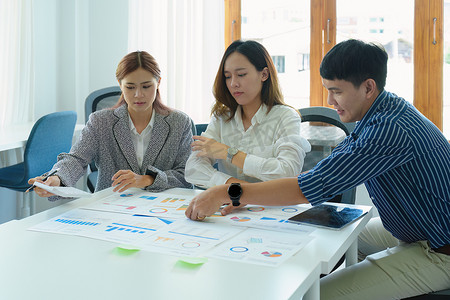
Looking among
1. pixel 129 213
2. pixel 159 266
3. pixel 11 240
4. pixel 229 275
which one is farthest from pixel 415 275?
pixel 11 240

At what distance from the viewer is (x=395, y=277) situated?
1.36 m

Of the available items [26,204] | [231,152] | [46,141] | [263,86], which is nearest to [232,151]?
[231,152]

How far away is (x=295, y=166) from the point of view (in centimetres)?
191

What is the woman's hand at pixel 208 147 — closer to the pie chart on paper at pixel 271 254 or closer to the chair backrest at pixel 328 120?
the chair backrest at pixel 328 120

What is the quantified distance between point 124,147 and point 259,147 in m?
0.56

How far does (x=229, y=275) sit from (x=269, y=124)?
1.07m

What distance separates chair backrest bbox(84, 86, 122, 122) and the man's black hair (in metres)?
2.17

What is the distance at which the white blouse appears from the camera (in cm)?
190

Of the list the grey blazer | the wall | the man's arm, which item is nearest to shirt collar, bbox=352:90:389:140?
the man's arm

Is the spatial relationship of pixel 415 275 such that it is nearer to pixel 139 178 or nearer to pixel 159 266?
pixel 159 266

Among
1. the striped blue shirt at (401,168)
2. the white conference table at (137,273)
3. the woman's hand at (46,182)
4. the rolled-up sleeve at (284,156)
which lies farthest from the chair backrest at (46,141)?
the striped blue shirt at (401,168)

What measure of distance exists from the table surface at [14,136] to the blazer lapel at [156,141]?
1.26 m

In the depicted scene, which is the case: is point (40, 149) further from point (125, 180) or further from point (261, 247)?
point (261, 247)

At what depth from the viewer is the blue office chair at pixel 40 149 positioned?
9.77ft
